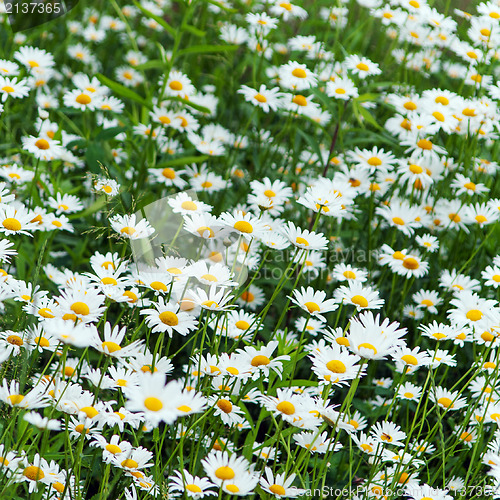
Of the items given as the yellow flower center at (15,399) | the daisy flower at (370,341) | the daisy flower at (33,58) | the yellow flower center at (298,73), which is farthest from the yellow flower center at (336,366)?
the daisy flower at (33,58)

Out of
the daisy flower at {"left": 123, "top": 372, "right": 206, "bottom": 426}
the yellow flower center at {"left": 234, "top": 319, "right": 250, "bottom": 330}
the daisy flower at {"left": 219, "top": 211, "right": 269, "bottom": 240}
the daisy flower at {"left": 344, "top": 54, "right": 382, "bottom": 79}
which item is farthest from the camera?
the daisy flower at {"left": 344, "top": 54, "right": 382, "bottom": 79}

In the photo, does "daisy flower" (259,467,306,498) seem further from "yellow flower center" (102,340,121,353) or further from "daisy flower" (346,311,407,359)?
"yellow flower center" (102,340,121,353)

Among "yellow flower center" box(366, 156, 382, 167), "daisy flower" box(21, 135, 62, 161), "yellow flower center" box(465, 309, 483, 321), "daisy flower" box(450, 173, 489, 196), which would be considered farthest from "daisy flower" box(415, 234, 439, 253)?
"daisy flower" box(21, 135, 62, 161)

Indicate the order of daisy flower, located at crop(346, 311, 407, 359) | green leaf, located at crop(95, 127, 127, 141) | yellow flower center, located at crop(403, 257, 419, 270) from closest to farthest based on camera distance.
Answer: daisy flower, located at crop(346, 311, 407, 359)
yellow flower center, located at crop(403, 257, 419, 270)
green leaf, located at crop(95, 127, 127, 141)

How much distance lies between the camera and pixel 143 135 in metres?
2.83

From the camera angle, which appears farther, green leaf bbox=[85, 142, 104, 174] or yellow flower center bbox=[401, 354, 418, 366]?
green leaf bbox=[85, 142, 104, 174]

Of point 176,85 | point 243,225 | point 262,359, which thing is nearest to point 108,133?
point 176,85

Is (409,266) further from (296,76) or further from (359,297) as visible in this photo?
(296,76)

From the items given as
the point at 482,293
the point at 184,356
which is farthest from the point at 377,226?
the point at 184,356

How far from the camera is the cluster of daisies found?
146cm

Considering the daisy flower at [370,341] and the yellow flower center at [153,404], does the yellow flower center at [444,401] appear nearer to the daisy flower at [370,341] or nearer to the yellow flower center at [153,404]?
the daisy flower at [370,341]

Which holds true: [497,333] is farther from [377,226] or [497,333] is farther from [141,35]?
[141,35]

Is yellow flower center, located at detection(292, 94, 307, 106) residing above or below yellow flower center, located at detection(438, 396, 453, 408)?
above

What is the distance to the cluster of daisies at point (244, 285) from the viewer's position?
1.46 m
